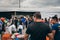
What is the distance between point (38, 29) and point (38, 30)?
25mm

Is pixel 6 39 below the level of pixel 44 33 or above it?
below

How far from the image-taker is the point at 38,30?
623cm

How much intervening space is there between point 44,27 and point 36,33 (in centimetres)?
25

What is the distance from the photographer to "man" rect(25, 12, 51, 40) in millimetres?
6175

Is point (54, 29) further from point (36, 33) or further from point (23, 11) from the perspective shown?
point (23, 11)

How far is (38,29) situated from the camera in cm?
623

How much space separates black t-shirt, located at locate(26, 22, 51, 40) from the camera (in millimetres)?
6180

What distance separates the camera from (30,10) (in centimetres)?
3622

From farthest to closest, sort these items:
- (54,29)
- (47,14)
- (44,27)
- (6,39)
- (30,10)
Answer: (30,10) < (47,14) < (6,39) < (54,29) < (44,27)

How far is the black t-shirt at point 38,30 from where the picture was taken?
243 inches

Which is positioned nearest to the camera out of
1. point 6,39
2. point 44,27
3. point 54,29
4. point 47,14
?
point 44,27

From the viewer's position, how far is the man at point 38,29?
20.3 feet

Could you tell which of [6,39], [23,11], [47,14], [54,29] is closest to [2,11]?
[23,11]

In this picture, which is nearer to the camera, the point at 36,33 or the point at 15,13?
the point at 36,33
